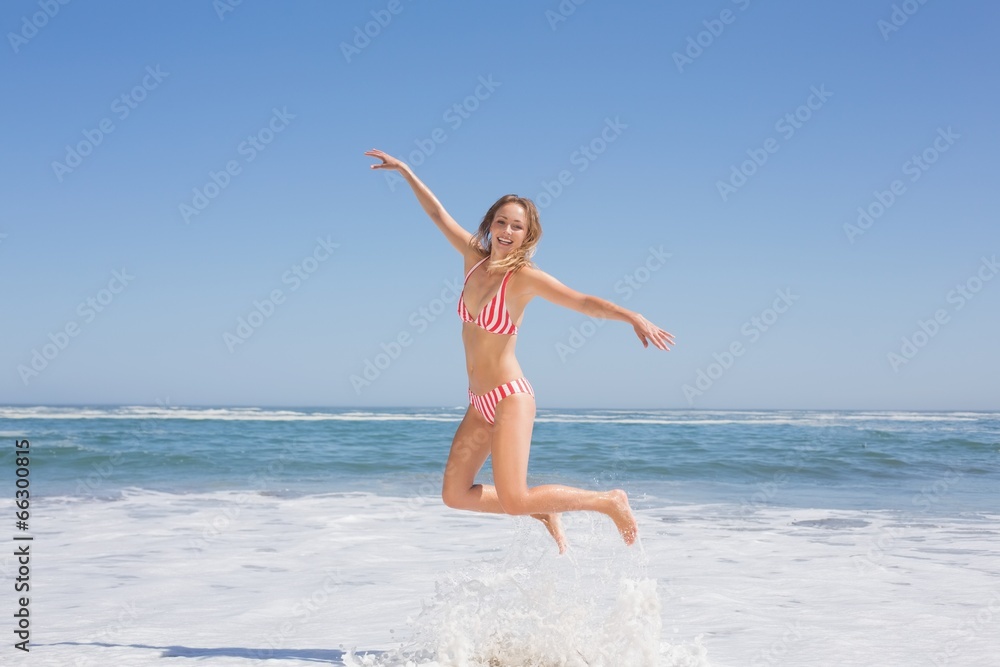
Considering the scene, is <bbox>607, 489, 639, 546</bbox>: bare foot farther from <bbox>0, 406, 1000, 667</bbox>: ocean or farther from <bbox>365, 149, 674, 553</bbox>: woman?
<bbox>0, 406, 1000, 667</bbox>: ocean

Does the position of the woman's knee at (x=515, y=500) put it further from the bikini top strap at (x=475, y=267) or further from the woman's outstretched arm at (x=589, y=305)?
the bikini top strap at (x=475, y=267)

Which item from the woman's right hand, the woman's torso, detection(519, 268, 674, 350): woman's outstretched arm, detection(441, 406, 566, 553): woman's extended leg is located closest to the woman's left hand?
detection(519, 268, 674, 350): woman's outstretched arm

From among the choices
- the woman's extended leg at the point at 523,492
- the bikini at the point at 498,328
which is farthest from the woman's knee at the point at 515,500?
the bikini at the point at 498,328

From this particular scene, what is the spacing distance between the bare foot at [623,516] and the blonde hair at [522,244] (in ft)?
4.41

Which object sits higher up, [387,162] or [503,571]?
[387,162]

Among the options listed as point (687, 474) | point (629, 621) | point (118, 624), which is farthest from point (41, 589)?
point (687, 474)

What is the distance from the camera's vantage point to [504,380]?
4445 mm

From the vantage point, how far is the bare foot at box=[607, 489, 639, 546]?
4.30 m

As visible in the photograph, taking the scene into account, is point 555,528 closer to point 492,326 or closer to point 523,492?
point 523,492

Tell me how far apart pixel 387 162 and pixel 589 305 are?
1942mm

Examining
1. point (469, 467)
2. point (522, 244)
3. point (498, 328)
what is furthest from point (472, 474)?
point (522, 244)

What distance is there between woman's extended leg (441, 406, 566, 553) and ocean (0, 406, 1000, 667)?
0.22 m

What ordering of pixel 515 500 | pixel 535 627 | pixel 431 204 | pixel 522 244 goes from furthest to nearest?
pixel 431 204, pixel 522 244, pixel 535 627, pixel 515 500

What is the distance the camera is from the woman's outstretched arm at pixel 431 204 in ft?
16.2
